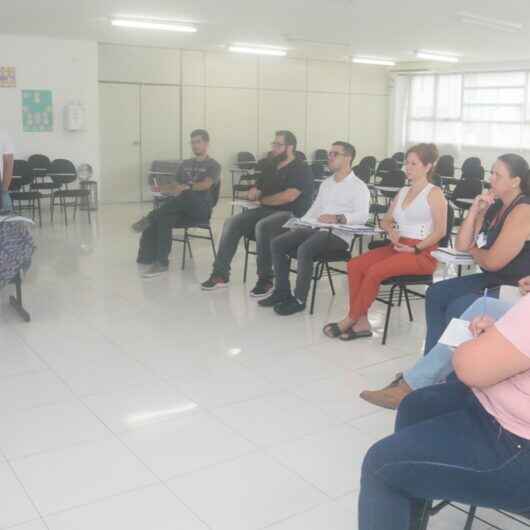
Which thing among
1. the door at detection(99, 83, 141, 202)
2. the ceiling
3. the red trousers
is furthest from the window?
the red trousers

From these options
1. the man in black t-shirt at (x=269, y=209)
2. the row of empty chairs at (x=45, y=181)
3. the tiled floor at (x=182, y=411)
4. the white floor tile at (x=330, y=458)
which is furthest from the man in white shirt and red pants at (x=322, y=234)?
the row of empty chairs at (x=45, y=181)

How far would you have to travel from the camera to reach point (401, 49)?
11320mm

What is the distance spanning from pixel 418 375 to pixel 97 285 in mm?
3523

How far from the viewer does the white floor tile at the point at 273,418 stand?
10.1 feet

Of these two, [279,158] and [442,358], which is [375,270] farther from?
[279,158]

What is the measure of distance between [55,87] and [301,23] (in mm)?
4068

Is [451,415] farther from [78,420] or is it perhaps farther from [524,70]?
[524,70]

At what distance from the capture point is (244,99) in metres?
12.8

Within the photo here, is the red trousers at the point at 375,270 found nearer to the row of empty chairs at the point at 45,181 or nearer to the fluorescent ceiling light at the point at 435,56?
the row of empty chairs at the point at 45,181

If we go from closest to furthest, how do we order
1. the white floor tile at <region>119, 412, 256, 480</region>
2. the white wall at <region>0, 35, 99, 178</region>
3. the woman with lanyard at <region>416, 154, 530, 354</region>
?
1. the white floor tile at <region>119, 412, 256, 480</region>
2. the woman with lanyard at <region>416, 154, 530, 354</region>
3. the white wall at <region>0, 35, 99, 178</region>

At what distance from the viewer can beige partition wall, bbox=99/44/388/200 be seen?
455 inches

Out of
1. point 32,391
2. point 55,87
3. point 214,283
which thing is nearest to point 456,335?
point 32,391

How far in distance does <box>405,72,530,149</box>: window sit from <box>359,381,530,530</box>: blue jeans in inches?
500

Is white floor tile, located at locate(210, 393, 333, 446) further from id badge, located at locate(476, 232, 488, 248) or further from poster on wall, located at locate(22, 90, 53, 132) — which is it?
poster on wall, located at locate(22, 90, 53, 132)
